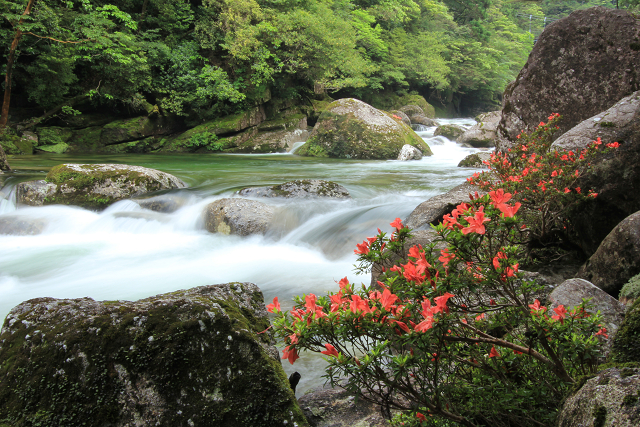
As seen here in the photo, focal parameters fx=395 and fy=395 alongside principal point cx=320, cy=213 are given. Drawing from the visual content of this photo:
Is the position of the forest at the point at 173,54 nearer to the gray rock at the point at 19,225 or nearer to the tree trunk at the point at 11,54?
the tree trunk at the point at 11,54

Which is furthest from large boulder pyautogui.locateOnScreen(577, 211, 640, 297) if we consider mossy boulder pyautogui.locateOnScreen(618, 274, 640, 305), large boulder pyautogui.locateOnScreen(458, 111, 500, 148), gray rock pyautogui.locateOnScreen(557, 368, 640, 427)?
large boulder pyautogui.locateOnScreen(458, 111, 500, 148)

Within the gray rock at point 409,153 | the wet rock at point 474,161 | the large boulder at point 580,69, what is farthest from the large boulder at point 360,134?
the large boulder at point 580,69

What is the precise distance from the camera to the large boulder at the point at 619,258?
2.77 meters

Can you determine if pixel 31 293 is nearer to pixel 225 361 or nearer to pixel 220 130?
pixel 225 361

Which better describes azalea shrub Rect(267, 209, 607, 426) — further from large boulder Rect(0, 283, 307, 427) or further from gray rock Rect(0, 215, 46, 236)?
gray rock Rect(0, 215, 46, 236)

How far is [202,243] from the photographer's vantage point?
22.5 feet

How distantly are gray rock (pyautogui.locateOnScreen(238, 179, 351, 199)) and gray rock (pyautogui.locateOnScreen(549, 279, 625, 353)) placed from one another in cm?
585

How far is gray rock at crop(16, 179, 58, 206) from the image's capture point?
312 inches

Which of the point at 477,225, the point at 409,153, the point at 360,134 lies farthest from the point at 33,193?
the point at 409,153

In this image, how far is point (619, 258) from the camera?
2.86 m

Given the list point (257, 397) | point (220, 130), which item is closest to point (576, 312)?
point (257, 397)

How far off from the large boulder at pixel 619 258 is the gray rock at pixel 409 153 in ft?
38.7

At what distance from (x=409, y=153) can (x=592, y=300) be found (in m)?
12.7

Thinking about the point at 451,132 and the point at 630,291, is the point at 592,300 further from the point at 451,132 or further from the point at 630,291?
the point at 451,132
